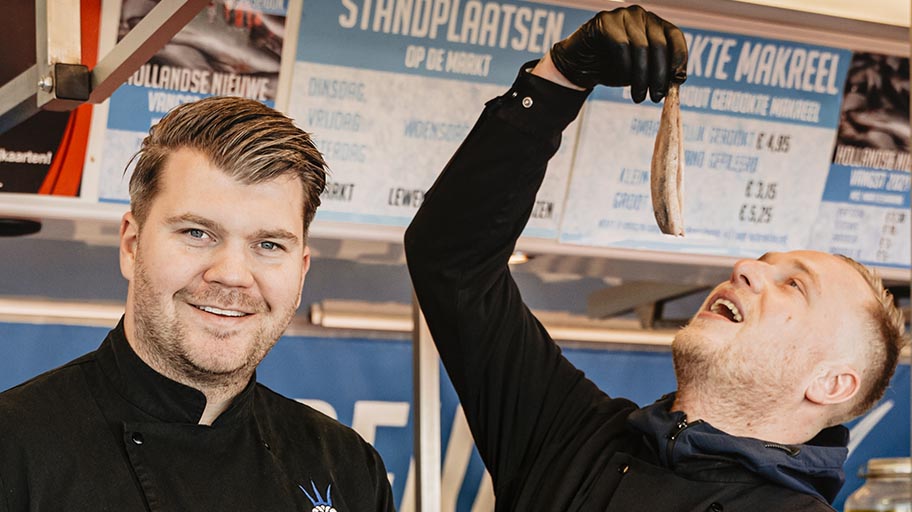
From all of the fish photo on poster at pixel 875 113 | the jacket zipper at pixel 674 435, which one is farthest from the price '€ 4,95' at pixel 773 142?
the jacket zipper at pixel 674 435

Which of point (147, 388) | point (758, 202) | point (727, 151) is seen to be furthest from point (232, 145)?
point (758, 202)

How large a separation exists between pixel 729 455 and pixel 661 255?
1.09m

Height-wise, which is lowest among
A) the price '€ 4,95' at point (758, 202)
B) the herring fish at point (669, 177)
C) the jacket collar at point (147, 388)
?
the jacket collar at point (147, 388)

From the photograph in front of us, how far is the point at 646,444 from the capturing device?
2139mm

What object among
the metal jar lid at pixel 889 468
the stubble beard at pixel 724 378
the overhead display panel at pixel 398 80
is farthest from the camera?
the overhead display panel at pixel 398 80

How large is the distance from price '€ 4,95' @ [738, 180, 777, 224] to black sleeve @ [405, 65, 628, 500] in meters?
1.00

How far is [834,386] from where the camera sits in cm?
223

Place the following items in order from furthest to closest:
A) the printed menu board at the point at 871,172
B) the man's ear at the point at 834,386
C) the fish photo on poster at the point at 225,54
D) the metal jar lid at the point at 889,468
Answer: the printed menu board at the point at 871,172 → the fish photo on poster at the point at 225,54 → the man's ear at the point at 834,386 → the metal jar lid at the point at 889,468

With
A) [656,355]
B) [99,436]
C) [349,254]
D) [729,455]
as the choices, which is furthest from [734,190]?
[99,436]

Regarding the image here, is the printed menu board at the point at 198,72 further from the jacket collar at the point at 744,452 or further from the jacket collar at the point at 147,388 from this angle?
the jacket collar at the point at 744,452

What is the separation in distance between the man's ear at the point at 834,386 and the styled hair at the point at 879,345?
0.05 meters

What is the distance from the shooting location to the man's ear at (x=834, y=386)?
2.21 m

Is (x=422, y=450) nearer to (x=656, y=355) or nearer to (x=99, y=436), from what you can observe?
(x=656, y=355)

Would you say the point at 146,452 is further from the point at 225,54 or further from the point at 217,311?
the point at 225,54
